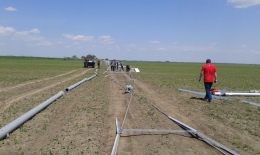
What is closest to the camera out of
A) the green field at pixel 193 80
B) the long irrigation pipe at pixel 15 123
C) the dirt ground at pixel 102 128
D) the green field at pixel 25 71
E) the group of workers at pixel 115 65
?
the dirt ground at pixel 102 128

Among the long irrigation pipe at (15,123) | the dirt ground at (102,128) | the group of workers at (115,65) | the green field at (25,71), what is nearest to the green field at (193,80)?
the group of workers at (115,65)

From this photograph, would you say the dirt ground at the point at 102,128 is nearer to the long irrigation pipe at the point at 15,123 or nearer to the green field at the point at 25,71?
the long irrigation pipe at the point at 15,123

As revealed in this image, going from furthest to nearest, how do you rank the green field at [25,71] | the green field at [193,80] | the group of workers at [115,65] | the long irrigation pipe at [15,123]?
the group of workers at [115,65]
the green field at [25,71]
the green field at [193,80]
the long irrigation pipe at [15,123]

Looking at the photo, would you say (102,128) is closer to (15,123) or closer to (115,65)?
(15,123)

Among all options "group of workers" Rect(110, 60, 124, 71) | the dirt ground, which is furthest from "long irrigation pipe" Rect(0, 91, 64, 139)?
"group of workers" Rect(110, 60, 124, 71)

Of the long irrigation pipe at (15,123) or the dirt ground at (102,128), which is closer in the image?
the dirt ground at (102,128)

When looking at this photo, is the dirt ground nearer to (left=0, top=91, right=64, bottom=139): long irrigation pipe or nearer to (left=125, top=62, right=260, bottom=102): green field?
(left=0, top=91, right=64, bottom=139): long irrigation pipe

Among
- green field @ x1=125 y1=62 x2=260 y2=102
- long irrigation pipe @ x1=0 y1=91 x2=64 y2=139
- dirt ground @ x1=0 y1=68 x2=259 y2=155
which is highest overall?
long irrigation pipe @ x1=0 y1=91 x2=64 y2=139

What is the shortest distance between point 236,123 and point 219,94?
6.76 meters

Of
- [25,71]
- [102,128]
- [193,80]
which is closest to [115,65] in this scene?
[25,71]

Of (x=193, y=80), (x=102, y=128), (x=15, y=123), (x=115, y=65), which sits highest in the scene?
(x=115, y=65)

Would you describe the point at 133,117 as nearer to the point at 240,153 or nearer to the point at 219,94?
the point at 240,153

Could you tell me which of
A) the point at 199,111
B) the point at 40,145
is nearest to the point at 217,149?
the point at 40,145

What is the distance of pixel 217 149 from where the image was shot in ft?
22.5
